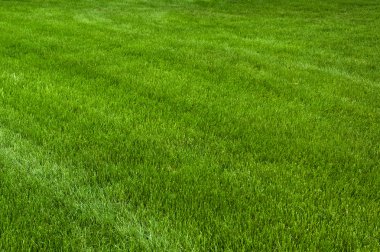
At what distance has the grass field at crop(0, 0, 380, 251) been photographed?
318 cm

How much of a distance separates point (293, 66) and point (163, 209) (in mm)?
5727

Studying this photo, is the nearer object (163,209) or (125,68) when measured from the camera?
(163,209)

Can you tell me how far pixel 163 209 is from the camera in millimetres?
3420

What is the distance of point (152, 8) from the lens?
1725 centimetres

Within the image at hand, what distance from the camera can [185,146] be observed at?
179 inches

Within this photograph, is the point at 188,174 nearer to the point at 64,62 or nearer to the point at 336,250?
the point at 336,250

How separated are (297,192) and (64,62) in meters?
5.38

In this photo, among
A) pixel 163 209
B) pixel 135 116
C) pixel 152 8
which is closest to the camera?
pixel 163 209

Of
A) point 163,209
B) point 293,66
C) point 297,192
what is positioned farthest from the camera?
point 293,66

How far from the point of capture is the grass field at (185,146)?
3178 millimetres

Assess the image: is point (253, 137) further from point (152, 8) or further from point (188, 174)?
point (152, 8)

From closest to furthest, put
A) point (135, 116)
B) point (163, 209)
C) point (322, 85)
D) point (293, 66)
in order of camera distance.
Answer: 1. point (163, 209)
2. point (135, 116)
3. point (322, 85)
4. point (293, 66)

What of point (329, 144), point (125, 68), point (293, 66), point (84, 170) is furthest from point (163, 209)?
point (293, 66)

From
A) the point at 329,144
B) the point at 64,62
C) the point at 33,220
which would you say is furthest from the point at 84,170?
the point at 64,62
